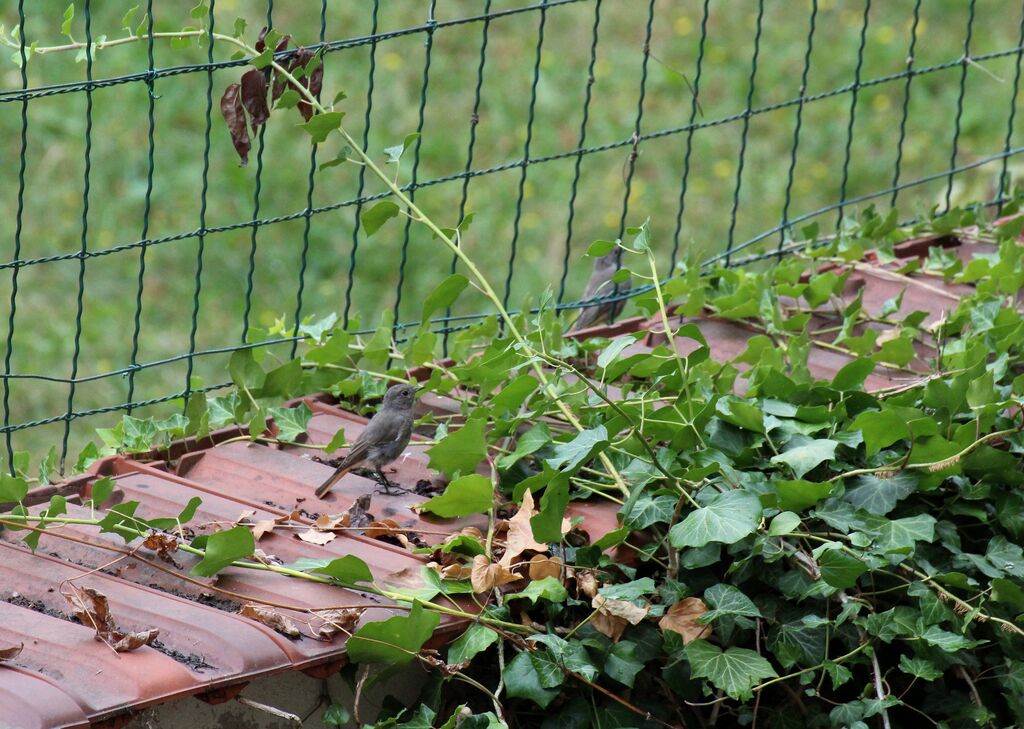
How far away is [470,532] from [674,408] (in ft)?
1.76

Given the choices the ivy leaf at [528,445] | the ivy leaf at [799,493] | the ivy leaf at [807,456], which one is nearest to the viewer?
the ivy leaf at [799,493]

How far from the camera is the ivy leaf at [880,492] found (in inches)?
120

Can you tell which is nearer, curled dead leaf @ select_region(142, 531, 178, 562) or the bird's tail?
curled dead leaf @ select_region(142, 531, 178, 562)

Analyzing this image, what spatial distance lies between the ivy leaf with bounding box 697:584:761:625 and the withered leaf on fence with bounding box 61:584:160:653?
1.10 meters

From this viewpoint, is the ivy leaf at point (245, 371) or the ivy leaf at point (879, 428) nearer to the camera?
the ivy leaf at point (879, 428)

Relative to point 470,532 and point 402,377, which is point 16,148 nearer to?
point 402,377

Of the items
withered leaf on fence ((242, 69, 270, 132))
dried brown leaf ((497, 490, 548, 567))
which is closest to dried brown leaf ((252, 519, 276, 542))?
dried brown leaf ((497, 490, 548, 567))

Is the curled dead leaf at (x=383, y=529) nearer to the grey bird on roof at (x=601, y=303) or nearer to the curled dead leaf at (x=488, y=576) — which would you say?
the curled dead leaf at (x=488, y=576)

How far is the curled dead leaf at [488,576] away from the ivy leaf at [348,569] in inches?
8.9

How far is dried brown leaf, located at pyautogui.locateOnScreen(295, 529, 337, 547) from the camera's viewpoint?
9.87ft

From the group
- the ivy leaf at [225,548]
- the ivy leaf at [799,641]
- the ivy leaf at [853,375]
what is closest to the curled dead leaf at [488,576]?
the ivy leaf at [225,548]

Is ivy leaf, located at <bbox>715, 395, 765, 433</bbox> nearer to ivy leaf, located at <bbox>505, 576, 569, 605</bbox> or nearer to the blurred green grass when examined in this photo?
ivy leaf, located at <bbox>505, 576, 569, 605</bbox>

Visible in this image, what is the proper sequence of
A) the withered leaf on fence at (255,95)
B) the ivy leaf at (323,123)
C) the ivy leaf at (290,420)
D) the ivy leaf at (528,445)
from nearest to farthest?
the ivy leaf at (528,445), the ivy leaf at (323,123), the withered leaf on fence at (255,95), the ivy leaf at (290,420)

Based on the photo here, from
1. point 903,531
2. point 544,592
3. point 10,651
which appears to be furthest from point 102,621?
point 903,531
